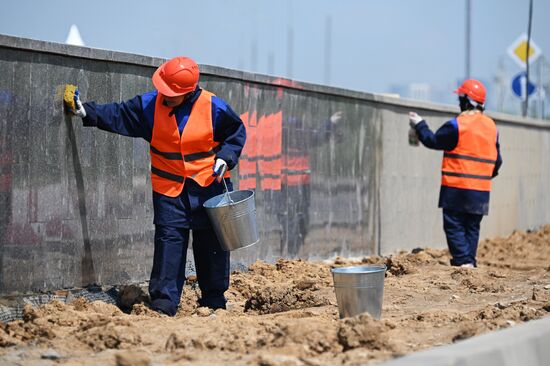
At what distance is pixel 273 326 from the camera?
675 cm

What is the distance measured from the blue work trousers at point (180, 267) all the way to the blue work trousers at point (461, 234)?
13.2ft

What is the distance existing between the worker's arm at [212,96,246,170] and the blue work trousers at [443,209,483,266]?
4.16 metres

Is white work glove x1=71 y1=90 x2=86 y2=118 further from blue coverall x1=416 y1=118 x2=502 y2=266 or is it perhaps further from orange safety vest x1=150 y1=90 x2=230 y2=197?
blue coverall x1=416 y1=118 x2=502 y2=266

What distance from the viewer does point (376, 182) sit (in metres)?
13.6

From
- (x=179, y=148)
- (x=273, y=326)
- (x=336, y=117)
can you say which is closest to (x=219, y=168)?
(x=179, y=148)

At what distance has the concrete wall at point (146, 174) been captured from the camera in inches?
304

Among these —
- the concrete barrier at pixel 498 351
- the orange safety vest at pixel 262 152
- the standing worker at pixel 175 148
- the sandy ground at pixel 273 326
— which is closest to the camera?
the concrete barrier at pixel 498 351

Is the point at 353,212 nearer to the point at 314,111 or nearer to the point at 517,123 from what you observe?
the point at 314,111

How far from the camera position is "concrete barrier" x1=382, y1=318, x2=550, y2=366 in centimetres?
517

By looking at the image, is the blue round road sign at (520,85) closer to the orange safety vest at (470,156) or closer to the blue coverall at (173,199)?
the orange safety vest at (470,156)

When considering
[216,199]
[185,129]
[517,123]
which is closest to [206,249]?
[216,199]

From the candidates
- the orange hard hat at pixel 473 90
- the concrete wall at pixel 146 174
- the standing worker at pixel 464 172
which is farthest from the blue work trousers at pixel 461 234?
the concrete wall at pixel 146 174

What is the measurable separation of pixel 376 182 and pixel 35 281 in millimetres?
6546

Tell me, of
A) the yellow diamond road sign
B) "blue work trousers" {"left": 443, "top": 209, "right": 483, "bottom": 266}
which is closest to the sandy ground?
"blue work trousers" {"left": 443, "top": 209, "right": 483, "bottom": 266}
